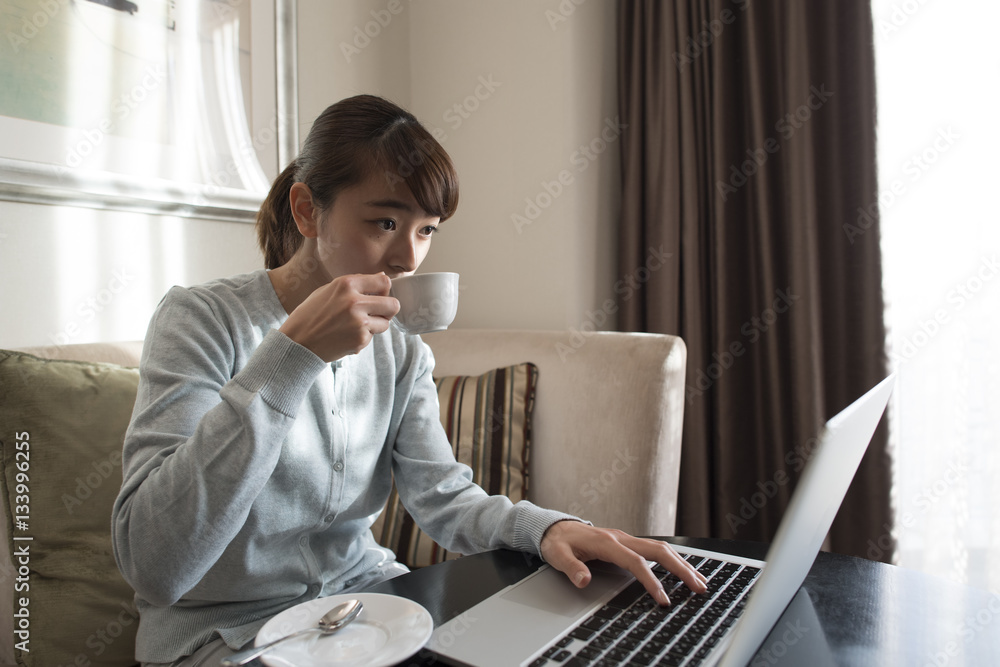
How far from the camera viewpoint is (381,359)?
3.87 feet

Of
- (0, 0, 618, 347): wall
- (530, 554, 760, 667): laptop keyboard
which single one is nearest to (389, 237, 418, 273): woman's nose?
(530, 554, 760, 667): laptop keyboard

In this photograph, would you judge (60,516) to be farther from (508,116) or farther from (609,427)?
(508,116)

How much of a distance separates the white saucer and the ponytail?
0.70m

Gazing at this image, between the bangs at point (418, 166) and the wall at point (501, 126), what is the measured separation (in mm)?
869

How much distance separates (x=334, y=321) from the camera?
2.61 ft

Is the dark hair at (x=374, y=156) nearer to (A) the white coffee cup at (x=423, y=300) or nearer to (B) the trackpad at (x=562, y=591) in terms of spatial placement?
(A) the white coffee cup at (x=423, y=300)

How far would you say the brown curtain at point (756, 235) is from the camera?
179cm

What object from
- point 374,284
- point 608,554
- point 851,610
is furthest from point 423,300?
point 851,610

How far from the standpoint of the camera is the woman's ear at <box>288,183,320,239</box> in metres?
1.06

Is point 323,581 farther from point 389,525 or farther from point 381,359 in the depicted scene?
point 389,525

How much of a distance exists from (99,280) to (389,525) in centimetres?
86

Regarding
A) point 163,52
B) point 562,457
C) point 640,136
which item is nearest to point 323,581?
point 562,457

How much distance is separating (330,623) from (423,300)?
0.41m

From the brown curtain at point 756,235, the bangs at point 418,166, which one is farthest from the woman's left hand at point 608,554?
the brown curtain at point 756,235
